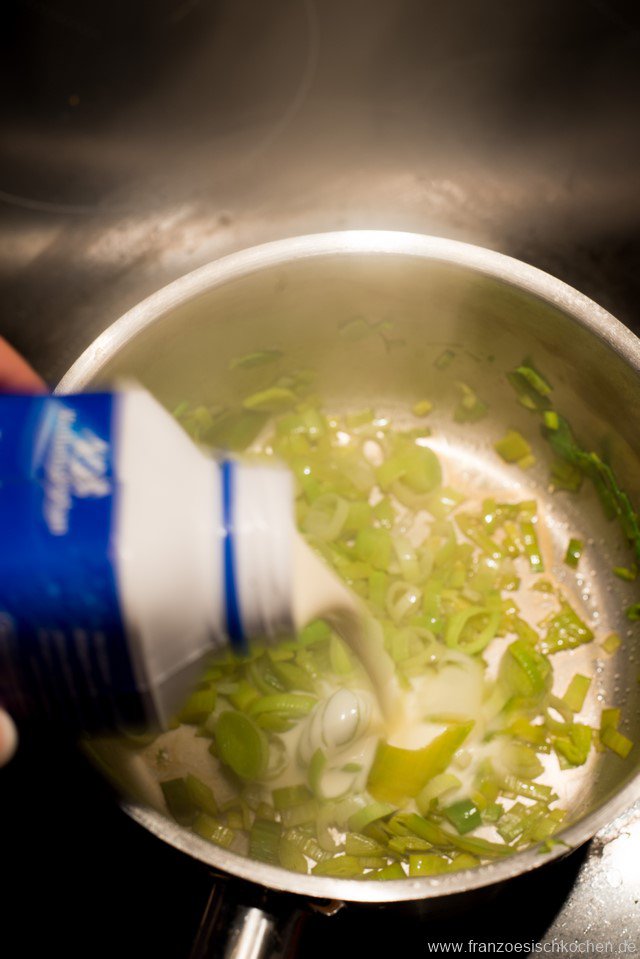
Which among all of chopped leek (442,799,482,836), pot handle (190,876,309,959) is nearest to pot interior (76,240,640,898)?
chopped leek (442,799,482,836)

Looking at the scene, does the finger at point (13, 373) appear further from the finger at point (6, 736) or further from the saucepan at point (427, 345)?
the finger at point (6, 736)

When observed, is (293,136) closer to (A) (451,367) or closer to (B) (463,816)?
(A) (451,367)

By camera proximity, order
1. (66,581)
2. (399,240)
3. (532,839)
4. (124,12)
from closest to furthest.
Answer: (66,581)
(532,839)
(399,240)
(124,12)

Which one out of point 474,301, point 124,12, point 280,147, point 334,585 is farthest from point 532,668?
point 124,12

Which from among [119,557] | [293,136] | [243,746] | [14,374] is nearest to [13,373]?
[14,374]

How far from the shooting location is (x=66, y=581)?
0.53m

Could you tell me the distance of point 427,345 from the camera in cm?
113

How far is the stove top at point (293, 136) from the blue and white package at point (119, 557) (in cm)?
69

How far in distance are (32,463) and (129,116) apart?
1071mm

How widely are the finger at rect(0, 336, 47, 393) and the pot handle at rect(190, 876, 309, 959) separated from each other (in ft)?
1.71

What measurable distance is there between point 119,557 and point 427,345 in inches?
27.9

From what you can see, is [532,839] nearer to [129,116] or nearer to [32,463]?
[32,463]

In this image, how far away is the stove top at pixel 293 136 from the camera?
129 cm

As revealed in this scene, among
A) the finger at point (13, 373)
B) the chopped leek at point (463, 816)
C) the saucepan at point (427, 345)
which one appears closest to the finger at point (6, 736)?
the saucepan at point (427, 345)
